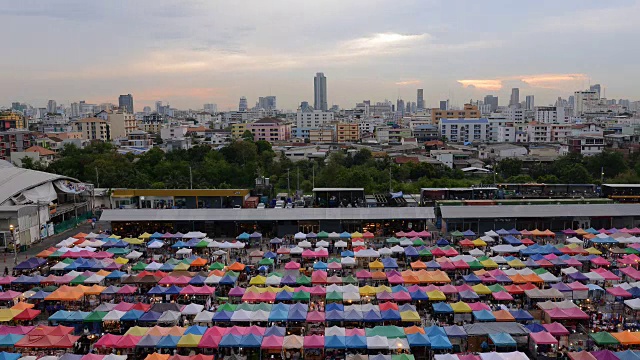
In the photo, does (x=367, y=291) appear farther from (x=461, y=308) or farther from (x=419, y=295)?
(x=461, y=308)

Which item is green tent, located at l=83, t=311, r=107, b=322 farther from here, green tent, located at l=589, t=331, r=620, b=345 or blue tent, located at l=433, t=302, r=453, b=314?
green tent, located at l=589, t=331, r=620, b=345

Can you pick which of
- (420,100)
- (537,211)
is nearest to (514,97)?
(420,100)

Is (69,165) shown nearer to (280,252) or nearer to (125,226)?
(125,226)

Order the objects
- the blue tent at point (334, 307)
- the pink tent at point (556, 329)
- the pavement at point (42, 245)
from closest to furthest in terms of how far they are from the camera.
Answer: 1. the pink tent at point (556, 329)
2. the blue tent at point (334, 307)
3. the pavement at point (42, 245)

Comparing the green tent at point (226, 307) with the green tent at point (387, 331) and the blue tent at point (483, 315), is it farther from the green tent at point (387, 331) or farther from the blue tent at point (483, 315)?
the blue tent at point (483, 315)

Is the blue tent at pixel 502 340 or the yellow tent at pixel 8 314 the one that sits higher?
the yellow tent at pixel 8 314

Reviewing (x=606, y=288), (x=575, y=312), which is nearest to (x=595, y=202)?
(x=606, y=288)

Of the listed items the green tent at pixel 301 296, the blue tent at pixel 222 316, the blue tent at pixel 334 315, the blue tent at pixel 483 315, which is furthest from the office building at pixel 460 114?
the blue tent at pixel 222 316
